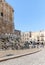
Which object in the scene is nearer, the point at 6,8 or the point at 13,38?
the point at 6,8

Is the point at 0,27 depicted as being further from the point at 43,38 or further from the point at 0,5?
the point at 43,38

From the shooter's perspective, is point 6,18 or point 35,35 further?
point 35,35

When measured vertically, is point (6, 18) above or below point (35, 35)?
below

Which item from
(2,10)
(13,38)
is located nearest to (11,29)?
(13,38)

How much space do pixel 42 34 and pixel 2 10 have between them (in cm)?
8809

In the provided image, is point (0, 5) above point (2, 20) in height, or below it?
above

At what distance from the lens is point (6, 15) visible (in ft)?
144

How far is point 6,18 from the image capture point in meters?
44.7

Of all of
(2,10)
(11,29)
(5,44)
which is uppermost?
(2,10)

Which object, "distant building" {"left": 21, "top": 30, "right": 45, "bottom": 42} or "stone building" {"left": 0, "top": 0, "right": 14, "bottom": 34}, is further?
"distant building" {"left": 21, "top": 30, "right": 45, "bottom": 42}

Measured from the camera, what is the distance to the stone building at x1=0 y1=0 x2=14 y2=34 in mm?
42438

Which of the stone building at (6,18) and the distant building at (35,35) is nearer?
the stone building at (6,18)

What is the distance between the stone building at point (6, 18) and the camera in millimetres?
42438

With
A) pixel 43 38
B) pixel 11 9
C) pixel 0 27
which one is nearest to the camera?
pixel 0 27
